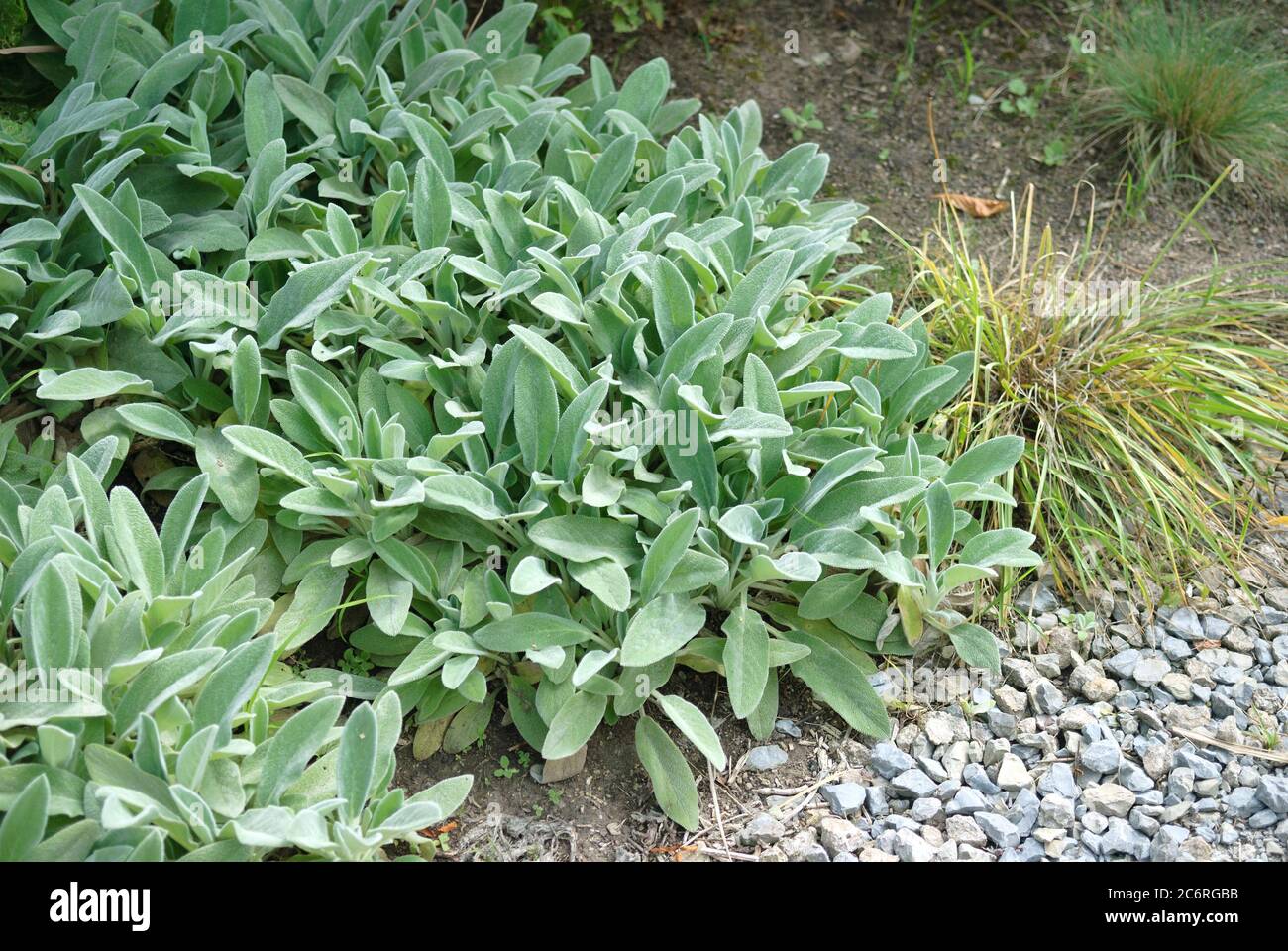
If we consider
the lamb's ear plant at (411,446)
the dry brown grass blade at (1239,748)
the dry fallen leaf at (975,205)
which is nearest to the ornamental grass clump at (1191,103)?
the dry fallen leaf at (975,205)

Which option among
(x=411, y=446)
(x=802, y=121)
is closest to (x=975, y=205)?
(x=802, y=121)

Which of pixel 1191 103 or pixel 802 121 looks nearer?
pixel 1191 103

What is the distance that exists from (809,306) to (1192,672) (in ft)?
4.16

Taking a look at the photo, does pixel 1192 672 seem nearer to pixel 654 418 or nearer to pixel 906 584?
pixel 906 584

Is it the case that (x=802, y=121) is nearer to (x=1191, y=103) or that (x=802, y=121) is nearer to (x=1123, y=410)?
(x=1191, y=103)

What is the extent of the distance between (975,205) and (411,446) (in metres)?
2.19

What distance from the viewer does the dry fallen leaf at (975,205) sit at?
3783mm

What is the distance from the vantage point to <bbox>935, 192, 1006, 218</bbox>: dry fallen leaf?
3.78 m

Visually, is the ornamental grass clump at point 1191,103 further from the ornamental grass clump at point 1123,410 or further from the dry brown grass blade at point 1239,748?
the dry brown grass blade at point 1239,748

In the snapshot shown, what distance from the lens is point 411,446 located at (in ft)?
8.43

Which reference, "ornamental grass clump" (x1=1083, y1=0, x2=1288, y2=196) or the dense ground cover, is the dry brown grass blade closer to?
the dense ground cover

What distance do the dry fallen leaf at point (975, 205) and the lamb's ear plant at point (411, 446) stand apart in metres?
0.89

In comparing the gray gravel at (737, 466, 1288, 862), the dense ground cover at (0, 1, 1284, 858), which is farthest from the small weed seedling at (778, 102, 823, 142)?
the gray gravel at (737, 466, 1288, 862)
